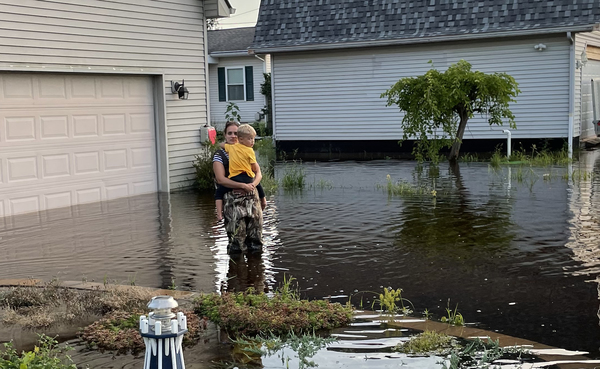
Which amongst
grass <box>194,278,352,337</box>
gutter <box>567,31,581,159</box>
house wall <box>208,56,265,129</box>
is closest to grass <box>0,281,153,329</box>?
grass <box>194,278,352,337</box>

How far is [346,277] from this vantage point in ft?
26.5

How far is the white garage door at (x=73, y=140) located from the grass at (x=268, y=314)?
25.2 feet

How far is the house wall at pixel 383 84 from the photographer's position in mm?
22031

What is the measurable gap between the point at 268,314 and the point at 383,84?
18.9 m

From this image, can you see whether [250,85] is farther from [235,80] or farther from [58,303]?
[58,303]

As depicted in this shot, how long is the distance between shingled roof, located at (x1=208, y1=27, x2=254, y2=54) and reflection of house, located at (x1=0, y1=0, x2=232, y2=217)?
18.4 metres

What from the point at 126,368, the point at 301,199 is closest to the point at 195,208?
the point at 301,199

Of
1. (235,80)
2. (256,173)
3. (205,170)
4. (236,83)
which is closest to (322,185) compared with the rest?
(205,170)

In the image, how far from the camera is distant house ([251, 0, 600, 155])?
71.7 ft

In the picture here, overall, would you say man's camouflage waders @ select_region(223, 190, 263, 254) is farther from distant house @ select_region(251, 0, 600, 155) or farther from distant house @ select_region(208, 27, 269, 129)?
distant house @ select_region(208, 27, 269, 129)

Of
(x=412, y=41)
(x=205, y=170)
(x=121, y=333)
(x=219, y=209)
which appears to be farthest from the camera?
(x=412, y=41)

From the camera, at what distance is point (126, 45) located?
49.9ft

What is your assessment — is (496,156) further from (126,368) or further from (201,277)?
(126,368)

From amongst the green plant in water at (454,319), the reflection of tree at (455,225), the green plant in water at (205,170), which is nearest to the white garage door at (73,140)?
the green plant in water at (205,170)
